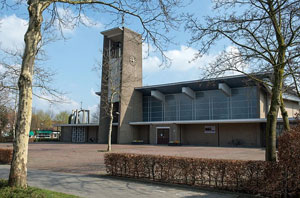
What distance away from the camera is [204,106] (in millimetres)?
37062

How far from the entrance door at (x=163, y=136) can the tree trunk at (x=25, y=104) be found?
3174 cm

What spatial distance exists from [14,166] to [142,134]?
119ft

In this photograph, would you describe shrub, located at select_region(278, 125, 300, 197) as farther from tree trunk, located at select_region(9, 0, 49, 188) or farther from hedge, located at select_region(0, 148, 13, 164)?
hedge, located at select_region(0, 148, 13, 164)

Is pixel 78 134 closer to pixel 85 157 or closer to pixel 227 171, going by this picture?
pixel 85 157

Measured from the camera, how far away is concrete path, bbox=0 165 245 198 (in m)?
6.98

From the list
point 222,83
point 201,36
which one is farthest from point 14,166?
point 222,83

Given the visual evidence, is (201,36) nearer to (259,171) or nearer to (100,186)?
(259,171)

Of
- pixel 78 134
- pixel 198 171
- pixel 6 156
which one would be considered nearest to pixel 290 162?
pixel 198 171

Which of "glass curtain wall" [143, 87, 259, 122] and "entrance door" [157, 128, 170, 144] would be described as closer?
"glass curtain wall" [143, 87, 259, 122]

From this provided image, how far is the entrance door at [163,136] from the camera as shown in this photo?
123 feet

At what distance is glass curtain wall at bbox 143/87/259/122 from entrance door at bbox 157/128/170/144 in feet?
9.84

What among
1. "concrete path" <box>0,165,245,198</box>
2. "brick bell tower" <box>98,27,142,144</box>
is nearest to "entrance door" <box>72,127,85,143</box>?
"brick bell tower" <box>98,27,142,144</box>

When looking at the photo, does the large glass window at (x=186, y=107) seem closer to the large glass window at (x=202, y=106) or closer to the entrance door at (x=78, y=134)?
the large glass window at (x=202, y=106)

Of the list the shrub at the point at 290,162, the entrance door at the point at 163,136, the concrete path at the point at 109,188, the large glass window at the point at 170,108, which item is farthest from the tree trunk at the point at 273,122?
the large glass window at the point at 170,108
